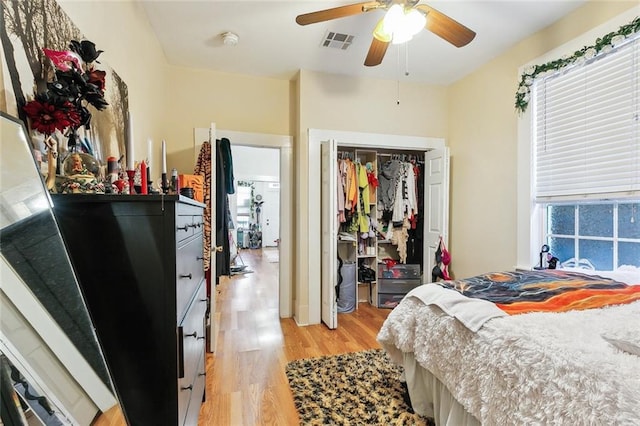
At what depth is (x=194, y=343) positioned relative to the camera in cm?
132

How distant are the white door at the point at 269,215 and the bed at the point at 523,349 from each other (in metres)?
7.88

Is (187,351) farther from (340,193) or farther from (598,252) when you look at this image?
(598,252)

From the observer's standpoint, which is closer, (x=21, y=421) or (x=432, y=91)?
(x=21, y=421)

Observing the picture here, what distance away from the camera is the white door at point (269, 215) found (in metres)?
9.40

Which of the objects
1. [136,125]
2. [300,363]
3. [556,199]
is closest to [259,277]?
[300,363]

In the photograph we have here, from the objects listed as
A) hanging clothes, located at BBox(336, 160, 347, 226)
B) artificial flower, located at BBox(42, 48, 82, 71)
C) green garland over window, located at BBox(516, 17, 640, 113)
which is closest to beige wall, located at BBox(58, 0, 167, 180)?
artificial flower, located at BBox(42, 48, 82, 71)

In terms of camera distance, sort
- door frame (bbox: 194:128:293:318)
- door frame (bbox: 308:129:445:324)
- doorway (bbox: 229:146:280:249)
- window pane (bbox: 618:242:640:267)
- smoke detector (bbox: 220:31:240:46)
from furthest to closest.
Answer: doorway (bbox: 229:146:280:249), door frame (bbox: 194:128:293:318), door frame (bbox: 308:129:445:324), smoke detector (bbox: 220:31:240:46), window pane (bbox: 618:242:640:267)

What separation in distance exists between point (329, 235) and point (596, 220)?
7.08 ft

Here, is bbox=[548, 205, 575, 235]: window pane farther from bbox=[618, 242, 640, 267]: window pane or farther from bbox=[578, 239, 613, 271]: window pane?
bbox=[618, 242, 640, 267]: window pane

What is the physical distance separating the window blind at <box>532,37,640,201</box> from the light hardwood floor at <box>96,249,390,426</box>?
2.06 metres

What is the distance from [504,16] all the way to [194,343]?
3.07 metres

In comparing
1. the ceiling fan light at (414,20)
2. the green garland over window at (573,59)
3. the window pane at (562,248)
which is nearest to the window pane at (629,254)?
the window pane at (562,248)

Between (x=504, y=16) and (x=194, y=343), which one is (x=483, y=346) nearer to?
(x=194, y=343)

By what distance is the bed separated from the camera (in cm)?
87
